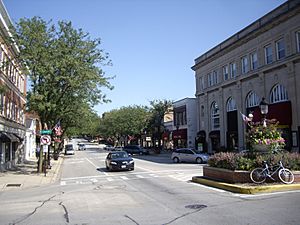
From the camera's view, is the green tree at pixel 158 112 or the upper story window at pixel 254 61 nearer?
the upper story window at pixel 254 61

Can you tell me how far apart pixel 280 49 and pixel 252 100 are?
7.03 m

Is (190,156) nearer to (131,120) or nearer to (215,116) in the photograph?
(215,116)

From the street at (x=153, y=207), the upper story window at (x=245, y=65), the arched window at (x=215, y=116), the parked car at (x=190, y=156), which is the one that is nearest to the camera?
the street at (x=153, y=207)

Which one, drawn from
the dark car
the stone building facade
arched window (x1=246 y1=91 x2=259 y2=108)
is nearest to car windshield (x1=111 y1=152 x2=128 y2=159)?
the dark car

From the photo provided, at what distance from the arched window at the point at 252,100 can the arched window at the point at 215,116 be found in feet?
24.8

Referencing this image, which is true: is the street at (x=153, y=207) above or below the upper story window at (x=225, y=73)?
below

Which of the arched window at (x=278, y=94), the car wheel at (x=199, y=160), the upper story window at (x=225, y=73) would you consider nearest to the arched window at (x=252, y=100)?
the arched window at (x=278, y=94)

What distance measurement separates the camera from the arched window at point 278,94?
106 ft

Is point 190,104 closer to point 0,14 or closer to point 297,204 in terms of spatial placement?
point 0,14

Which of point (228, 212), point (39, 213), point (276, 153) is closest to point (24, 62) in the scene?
point (39, 213)

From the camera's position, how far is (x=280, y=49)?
32625 mm

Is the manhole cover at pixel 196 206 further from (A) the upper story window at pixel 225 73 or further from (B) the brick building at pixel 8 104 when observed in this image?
(A) the upper story window at pixel 225 73

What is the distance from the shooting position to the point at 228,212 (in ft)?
31.2

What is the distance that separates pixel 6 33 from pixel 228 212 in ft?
73.8
